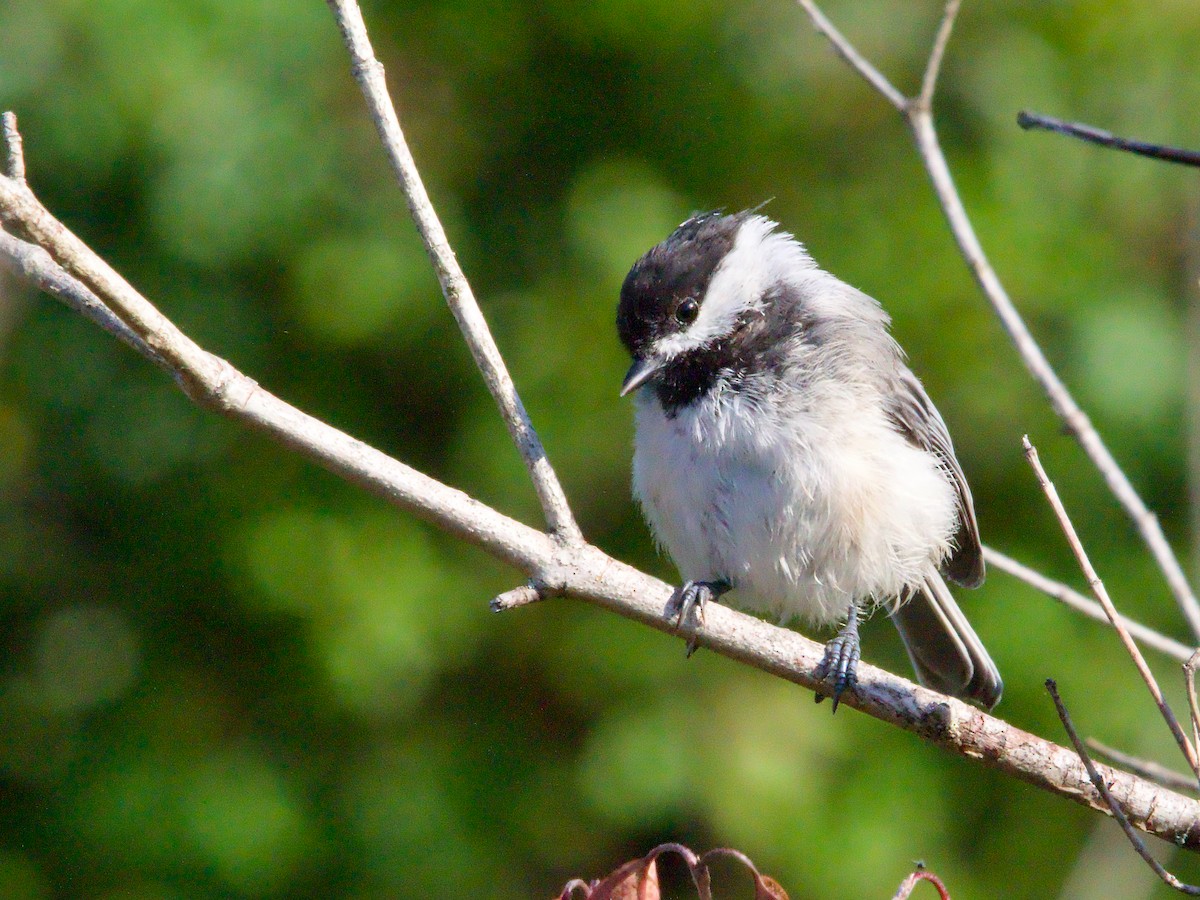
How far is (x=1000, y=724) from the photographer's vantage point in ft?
6.73

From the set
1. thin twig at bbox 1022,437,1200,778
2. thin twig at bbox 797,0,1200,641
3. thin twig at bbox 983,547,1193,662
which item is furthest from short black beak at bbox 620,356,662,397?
thin twig at bbox 797,0,1200,641

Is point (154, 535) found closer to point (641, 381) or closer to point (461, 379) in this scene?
point (461, 379)

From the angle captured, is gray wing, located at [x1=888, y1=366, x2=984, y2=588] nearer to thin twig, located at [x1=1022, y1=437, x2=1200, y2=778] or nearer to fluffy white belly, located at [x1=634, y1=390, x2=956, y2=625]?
fluffy white belly, located at [x1=634, y1=390, x2=956, y2=625]

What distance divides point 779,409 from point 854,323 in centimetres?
43

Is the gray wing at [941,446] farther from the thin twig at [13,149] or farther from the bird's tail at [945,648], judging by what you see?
the thin twig at [13,149]

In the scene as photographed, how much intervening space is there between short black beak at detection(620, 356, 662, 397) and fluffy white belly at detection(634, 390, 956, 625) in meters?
0.13

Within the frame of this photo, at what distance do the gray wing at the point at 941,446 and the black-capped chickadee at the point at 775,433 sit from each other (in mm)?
11

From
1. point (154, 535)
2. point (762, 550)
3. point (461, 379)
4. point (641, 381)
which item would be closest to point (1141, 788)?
point (762, 550)

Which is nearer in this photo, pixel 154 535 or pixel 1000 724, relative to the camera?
pixel 1000 724

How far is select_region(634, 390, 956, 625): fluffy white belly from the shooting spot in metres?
2.77

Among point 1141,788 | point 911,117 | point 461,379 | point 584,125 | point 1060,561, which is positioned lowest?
point 1060,561

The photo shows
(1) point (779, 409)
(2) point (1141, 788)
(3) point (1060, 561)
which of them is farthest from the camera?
(3) point (1060, 561)

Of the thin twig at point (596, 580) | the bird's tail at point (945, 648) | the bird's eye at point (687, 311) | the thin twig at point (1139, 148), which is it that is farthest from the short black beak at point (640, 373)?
the thin twig at point (1139, 148)

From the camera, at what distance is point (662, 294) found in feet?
9.41
